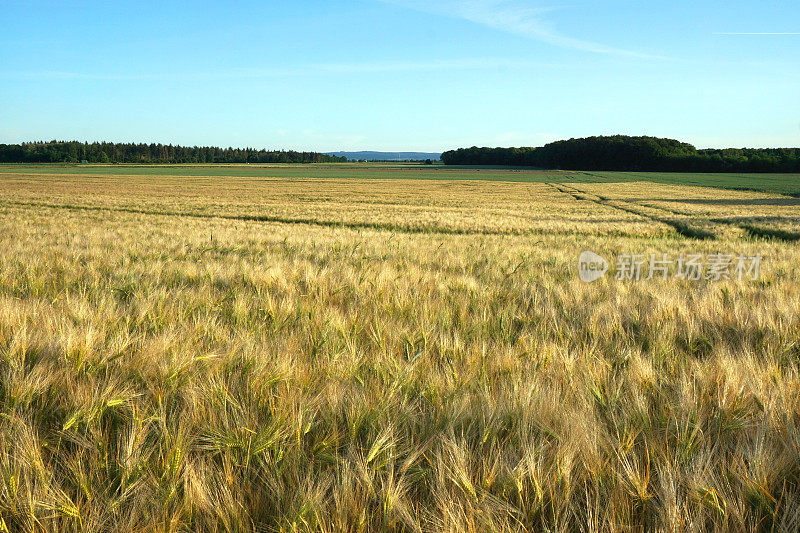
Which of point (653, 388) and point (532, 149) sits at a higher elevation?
point (532, 149)

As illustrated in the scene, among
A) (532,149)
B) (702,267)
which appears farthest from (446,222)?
(532,149)

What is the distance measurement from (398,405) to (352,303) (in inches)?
73.4

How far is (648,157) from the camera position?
12738 centimetres

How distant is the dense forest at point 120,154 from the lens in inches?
5773

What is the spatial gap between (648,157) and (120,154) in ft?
611

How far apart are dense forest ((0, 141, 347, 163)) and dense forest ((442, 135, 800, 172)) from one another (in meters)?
106

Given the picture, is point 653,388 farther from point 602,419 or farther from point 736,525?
point 736,525

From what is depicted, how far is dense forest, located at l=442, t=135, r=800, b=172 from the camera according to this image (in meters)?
112

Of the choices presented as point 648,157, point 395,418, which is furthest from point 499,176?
point 395,418

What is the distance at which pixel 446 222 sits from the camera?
1939 centimetres

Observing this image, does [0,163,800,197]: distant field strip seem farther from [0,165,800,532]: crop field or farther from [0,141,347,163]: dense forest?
[0,165,800,532]: crop field

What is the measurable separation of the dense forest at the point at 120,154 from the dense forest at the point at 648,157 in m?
106

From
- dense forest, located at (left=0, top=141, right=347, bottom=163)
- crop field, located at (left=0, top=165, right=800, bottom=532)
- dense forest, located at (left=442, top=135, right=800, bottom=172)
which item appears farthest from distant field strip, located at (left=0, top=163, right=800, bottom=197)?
crop field, located at (left=0, top=165, right=800, bottom=532)

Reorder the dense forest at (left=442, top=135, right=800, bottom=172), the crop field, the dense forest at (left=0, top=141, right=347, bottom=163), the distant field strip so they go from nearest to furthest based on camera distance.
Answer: the crop field
the distant field strip
the dense forest at (left=442, top=135, right=800, bottom=172)
the dense forest at (left=0, top=141, right=347, bottom=163)
